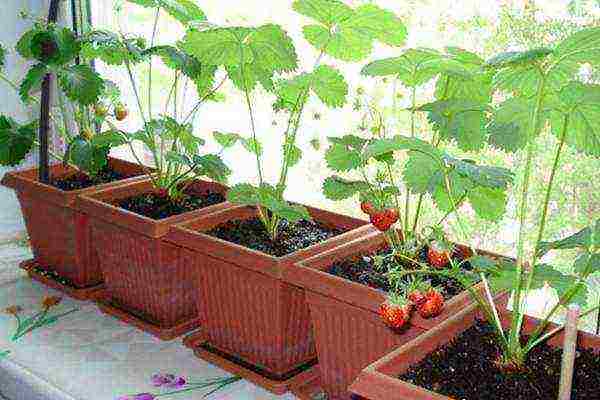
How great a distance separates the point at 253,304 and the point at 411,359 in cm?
39

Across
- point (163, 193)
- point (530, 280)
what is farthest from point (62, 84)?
point (530, 280)

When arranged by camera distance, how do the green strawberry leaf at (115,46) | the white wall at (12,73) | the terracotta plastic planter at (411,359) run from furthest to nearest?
the white wall at (12,73)
the green strawberry leaf at (115,46)
the terracotta plastic planter at (411,359)

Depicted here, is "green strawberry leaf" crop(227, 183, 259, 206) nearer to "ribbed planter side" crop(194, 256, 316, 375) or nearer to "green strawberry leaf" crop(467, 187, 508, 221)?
"ribbed planter side" crop(194, 256, 316, 375)

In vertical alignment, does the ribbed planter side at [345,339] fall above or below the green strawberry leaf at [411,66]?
below

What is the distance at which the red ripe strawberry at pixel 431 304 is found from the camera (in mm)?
908

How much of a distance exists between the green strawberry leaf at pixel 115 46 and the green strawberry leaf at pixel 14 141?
0.26m

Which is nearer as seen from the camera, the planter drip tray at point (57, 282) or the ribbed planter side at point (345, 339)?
the ribbed planter side at point (345, 339)

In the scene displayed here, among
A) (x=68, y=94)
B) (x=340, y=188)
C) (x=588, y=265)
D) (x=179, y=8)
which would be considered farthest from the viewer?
(x=68, y=94)

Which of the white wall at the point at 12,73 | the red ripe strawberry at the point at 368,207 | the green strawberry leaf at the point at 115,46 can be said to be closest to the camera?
the red ripe strawberry at the point at 368,207

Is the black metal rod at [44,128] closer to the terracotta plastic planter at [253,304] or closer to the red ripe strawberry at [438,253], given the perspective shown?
the terracotta plastic planter at [253,304]

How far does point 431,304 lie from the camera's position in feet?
2.98

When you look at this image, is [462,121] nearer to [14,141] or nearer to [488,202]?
[488,202]

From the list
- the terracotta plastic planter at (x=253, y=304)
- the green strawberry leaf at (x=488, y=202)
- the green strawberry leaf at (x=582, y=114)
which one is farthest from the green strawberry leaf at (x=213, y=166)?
the green strawberry leaf at (x=582, y=114)

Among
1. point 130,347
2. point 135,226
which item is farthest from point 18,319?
point 135,226
